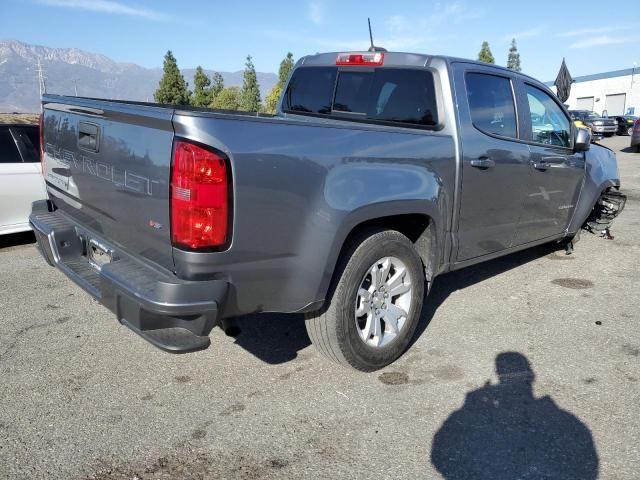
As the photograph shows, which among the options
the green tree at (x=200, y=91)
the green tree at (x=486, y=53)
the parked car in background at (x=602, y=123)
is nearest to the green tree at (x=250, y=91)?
the green tree at (x=200, y=91)

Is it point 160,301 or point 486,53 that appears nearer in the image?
point 160,301

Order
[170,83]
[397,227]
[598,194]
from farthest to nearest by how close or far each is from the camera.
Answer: [170,83], [598,194], [397,227]

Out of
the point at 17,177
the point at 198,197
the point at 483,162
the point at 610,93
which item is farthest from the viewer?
the point at 610,93

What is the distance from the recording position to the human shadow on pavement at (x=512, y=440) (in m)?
2.41

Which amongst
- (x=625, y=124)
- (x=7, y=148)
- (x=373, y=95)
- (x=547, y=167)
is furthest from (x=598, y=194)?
(x=625, y=124)

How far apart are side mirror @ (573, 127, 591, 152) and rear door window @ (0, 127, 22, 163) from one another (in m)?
5.93

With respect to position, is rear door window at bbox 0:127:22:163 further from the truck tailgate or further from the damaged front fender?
the damaged front fender

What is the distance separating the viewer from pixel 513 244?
14.3 ft

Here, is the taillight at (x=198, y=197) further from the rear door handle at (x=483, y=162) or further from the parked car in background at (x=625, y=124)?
the parked car in background at (x=625, y=124)

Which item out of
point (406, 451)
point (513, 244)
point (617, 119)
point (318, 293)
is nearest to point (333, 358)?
point (318, 293)

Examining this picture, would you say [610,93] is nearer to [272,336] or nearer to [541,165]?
[541,165]

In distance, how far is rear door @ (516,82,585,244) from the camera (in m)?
4.31

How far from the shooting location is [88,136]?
9.73 ft

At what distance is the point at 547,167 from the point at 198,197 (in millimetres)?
3213
